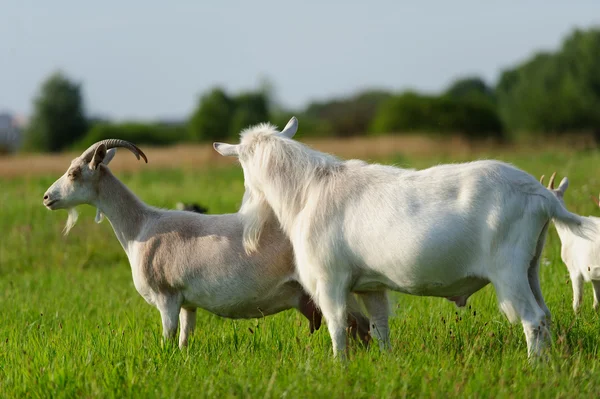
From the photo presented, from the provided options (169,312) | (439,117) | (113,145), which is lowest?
(439,117)

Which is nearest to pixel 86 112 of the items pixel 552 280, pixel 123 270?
pixel 123 270

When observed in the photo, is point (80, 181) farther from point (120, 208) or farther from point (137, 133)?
point (137, 133)

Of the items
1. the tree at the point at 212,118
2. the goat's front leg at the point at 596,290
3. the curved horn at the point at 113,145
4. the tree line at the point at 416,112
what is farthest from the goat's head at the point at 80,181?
the tree at the point at 212,118

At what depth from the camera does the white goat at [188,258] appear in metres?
6.41

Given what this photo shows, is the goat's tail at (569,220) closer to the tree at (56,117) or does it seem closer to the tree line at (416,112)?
the tree line at (416,112)

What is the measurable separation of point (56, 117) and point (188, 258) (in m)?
76.5

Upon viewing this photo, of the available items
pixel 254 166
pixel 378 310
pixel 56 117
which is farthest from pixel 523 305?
pixel 56 117

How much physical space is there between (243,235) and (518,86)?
68.5 meters

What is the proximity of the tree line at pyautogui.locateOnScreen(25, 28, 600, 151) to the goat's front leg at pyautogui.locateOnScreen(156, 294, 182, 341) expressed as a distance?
46802 millimetres

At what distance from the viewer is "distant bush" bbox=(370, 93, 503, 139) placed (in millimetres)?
54281

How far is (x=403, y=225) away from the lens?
209 inches

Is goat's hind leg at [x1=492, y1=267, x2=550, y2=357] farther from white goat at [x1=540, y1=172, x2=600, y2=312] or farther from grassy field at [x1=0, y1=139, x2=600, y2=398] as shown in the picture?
white goat at [x1=540, y1=172, x2=600, y2=312]

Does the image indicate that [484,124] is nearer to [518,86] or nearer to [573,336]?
[518,86]

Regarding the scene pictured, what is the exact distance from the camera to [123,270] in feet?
40.8
